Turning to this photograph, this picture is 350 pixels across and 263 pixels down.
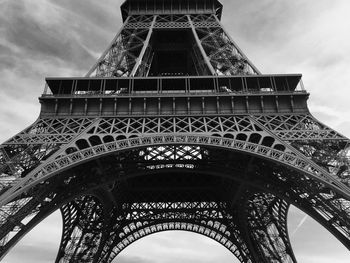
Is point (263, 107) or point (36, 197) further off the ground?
point (263, 107)

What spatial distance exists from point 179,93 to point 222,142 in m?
4.12

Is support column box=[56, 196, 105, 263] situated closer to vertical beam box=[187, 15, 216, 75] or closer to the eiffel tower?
the eiffel tower

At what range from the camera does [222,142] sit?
49.8ft

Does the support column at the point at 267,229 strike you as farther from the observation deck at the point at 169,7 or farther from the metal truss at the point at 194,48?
the observation deck at the point at 169,7

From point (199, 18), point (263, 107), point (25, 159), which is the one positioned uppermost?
point (199, 18)

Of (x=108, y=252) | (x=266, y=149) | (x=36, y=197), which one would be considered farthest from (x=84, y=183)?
(x=108, y=252)

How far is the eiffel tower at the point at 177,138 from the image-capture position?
1469 cm

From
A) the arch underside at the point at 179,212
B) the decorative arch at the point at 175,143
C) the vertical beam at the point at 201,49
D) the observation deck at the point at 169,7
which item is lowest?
the decorative arch at the point at 175,143

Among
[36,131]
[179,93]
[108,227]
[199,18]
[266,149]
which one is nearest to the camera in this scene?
[266,149]

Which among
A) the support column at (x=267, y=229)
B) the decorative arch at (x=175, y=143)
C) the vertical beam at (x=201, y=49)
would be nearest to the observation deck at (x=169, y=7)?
the vertical beam at (x=201, y=49)

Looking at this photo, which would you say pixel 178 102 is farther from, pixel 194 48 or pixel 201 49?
pixel 194 48

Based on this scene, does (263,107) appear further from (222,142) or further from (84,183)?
(84,183)

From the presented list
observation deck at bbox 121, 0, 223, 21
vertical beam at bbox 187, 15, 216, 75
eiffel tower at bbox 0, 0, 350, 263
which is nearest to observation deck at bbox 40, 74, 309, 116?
eiffel tower at bbox 0, 0, 350, 263

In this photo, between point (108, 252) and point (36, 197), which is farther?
point (108, 252)
